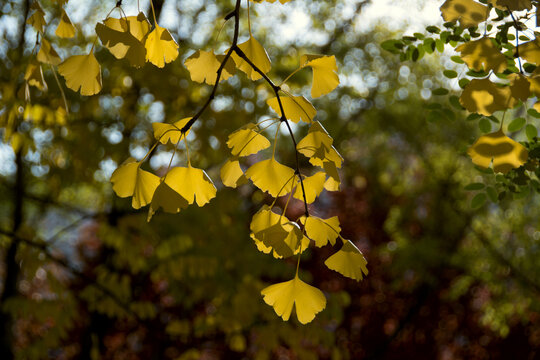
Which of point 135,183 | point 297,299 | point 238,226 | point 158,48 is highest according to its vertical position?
point 158,48

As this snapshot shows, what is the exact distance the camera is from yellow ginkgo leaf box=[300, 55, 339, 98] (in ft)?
2.41

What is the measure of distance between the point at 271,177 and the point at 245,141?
0.20 ft

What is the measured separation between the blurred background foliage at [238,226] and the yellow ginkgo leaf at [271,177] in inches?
7.1

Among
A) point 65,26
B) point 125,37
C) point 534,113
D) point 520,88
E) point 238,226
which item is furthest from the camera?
point 238,226

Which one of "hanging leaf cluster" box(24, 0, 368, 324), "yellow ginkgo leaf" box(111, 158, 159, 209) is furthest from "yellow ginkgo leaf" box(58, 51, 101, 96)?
"yellow ginkgo leaf" box(111, 158, 159, 209)

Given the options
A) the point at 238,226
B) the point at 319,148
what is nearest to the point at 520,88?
the point at 319,148

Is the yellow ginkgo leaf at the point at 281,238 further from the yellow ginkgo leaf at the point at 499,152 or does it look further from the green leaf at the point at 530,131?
the green leaf at the point at 530,131

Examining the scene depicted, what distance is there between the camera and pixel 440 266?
435cm

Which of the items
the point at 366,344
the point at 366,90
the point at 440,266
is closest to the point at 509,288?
the point at 440,266

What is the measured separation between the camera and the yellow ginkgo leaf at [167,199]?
646 millimetres

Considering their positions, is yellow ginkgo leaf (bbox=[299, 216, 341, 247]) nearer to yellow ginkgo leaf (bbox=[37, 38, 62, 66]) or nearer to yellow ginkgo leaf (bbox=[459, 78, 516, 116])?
yellow ginkgo leaf (bbox=[459, 78, 516, 116])

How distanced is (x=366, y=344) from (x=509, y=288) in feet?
4.62

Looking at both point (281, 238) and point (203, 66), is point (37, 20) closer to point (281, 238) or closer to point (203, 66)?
point (203, 66)

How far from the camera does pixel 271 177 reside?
74 centimetres
